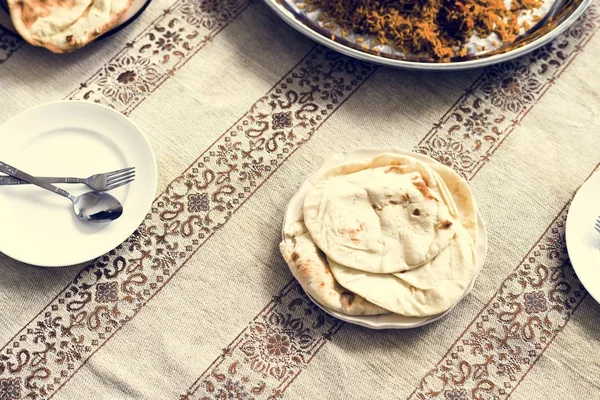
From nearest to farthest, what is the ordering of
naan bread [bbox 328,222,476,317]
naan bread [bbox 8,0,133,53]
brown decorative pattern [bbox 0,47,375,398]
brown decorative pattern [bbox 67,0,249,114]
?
naan bread [bbox 328,222,476,317]
brown decorative pattern [bbox 0,47,375,398]
naan bread [bbox 8,0,133,53]
brown decorative pattern [bbox 67,0,249,114]

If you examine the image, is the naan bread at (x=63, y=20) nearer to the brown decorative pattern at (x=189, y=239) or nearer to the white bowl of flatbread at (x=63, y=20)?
the white bowl of flatbread at (x=63, y=20)

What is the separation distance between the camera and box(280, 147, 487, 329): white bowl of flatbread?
1366mm

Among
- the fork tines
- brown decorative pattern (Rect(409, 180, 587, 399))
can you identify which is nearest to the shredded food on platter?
brown decorative pattern (Rect(409, 180, 587, 399))

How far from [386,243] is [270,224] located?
13.0 inches

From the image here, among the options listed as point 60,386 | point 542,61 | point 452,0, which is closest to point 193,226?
point 60,386

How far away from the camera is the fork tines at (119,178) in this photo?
4.87ft

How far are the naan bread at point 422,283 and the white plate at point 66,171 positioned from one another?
55cm

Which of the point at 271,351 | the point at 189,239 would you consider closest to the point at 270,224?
the point at 189,239

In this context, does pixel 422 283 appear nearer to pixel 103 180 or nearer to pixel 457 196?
pixel 457 196

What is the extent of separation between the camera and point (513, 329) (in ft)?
4.85

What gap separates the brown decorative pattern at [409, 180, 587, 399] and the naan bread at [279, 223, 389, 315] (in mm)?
250

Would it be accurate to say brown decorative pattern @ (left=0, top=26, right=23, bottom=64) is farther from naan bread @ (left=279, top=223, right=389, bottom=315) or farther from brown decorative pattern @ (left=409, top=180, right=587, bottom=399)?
brown decorative pattern @ (left=409, top=180, right=587, bottom=399)

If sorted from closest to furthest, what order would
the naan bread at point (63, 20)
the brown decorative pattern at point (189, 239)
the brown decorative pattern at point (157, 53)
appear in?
1. the brown decorative pattern at point (189, 239)
2. the naan bread at point (63, 20)
3. the brown decorative pattern at point (157, 53)

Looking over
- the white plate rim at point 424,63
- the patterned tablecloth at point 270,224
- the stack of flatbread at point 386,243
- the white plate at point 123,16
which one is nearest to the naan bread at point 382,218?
the stack of flatbread at point 386,243
